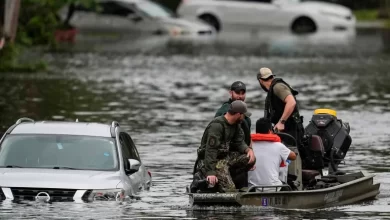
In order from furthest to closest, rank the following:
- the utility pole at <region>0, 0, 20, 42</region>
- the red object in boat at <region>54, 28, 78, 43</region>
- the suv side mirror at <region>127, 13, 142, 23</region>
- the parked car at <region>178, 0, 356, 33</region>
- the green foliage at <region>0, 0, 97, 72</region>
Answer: the parked car at <region>178, 0, 356, 33</region>
the suv side mirror at <region>127, 13, 142, 23</region>
the red object in boat at <region>54, 28, 78, 43</region>
the green foliage at <region>0, 0, 97, 72</region>
the utility pole at <region>0, 0, 20, 42</region>

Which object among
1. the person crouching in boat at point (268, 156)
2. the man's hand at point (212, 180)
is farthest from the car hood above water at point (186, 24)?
the man's hand at point (212, 180)

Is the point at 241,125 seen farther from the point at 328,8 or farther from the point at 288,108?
the point at 328,8

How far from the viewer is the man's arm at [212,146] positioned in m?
15.8

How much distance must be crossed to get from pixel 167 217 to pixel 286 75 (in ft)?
87.1

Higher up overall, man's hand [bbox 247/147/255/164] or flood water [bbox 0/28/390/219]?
man's hand [bbox 247/147/255/164]

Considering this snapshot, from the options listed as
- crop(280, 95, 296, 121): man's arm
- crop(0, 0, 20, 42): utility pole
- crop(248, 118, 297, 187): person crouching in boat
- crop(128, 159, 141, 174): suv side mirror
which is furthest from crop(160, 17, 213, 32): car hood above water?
crop(248, 118, 297, 187): person crouching in boat

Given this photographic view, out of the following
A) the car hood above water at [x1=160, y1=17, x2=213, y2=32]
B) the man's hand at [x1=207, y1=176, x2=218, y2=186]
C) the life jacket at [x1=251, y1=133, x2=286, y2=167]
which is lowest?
the car hood above water at [x1=160, y1=17, x2=213, y2=32]

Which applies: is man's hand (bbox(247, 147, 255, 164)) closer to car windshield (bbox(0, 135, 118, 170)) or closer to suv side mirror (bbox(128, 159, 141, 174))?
suv side mirror (bbox(128, 159, 141, 174))

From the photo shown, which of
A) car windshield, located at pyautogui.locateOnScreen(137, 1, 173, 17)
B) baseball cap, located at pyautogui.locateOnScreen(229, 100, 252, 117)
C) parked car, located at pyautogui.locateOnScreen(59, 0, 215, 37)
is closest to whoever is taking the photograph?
baseball cap, located at pyautogui.locateOnScreen(229, 100, 252, 117)

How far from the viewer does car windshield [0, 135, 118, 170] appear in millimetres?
16656

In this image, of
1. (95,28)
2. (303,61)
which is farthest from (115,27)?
(303,61)

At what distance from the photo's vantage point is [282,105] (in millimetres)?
18484

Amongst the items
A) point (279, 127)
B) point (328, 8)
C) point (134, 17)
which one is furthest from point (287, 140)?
point (328, 8)

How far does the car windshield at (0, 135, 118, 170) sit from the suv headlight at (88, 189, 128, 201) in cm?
60
